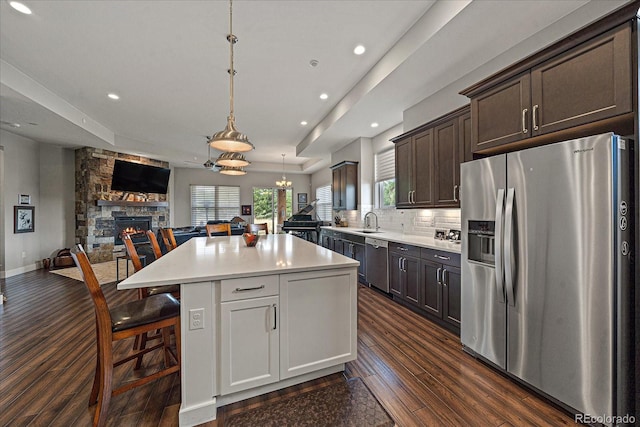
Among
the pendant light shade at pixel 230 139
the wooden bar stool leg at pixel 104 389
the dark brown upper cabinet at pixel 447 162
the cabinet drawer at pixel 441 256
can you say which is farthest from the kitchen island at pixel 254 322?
the dark brown upper cabinet at pixel 447 162

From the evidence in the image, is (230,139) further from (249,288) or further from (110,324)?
(110,324)

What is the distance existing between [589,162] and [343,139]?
437 cm

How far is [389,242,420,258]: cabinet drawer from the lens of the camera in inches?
121

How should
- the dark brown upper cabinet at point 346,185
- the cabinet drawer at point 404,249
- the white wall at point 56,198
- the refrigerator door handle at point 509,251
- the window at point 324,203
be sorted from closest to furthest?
1. the refrigerator door handle at point 509,251
2. the cabinet drawer at point 404,249
3. the dark brown upper cabinet at point 346,185
4. the white wall at point 56,198
5. the window at point 324,203

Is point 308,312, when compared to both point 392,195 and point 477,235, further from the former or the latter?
point 392,195

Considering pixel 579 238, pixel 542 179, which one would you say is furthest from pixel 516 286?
pixel 542 179

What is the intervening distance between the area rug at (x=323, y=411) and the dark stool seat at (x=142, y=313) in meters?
0.76

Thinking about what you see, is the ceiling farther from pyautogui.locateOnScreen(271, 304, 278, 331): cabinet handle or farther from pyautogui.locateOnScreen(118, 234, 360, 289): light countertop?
pyautogui.locateOnScreen(271, 304, 278, 331): cabinet handle

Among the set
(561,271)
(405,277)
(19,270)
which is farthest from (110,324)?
(19,270)

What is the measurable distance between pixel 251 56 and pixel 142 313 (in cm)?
284

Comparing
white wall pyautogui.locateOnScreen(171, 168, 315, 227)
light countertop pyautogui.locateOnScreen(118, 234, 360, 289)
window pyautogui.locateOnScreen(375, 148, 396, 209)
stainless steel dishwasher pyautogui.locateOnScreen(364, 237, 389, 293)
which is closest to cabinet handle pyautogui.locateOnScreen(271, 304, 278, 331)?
light countertop pyautogui.locateOnScreen(118, 234, 360, 289)

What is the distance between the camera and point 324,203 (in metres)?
9.05

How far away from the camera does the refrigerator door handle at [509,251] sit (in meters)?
1.83

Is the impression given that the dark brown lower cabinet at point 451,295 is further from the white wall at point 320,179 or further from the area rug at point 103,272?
the white wall at point 320,179
